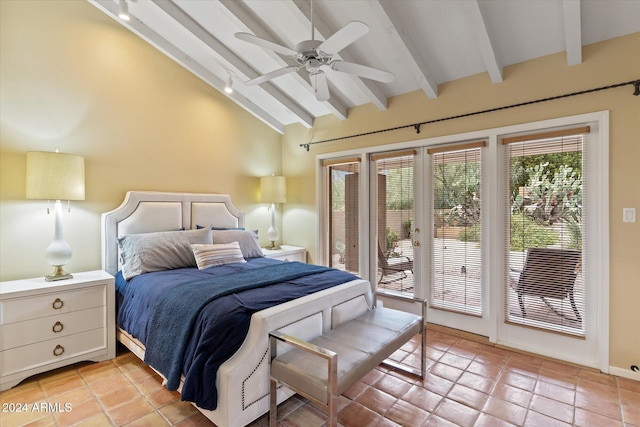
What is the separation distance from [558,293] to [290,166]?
369cm

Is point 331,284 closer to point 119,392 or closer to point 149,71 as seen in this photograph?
point 119,392

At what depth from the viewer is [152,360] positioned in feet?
7.11

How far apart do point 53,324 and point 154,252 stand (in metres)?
0.89

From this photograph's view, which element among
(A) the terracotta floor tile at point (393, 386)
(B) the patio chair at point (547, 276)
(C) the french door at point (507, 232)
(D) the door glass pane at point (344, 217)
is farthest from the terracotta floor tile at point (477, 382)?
(D) the door glass pane at point (344, 217)

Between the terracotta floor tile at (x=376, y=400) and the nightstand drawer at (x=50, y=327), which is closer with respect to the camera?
the terracotta floor tile at (x=376, y=400)

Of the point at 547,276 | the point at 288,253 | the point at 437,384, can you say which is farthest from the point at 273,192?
the point at 547,276

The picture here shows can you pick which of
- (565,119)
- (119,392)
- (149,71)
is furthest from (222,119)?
(565,119)

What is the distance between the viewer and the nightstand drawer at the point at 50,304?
2.29 metres

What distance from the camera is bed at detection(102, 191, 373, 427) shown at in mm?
1761

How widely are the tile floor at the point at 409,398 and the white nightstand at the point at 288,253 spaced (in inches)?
78.0

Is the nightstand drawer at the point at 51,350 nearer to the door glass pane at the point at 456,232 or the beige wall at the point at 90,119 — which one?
the beige wall at the point at 90,119

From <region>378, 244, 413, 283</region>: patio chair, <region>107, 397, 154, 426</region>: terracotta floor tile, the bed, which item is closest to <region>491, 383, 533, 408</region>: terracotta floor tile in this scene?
the bed

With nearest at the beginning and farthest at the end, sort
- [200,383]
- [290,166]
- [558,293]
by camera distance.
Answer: [200,383], [558,293], [290,166]

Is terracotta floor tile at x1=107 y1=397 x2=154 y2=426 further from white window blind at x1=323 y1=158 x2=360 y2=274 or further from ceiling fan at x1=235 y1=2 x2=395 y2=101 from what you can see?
white window blind at x1=323 y1=158 x2=360 y2=274
